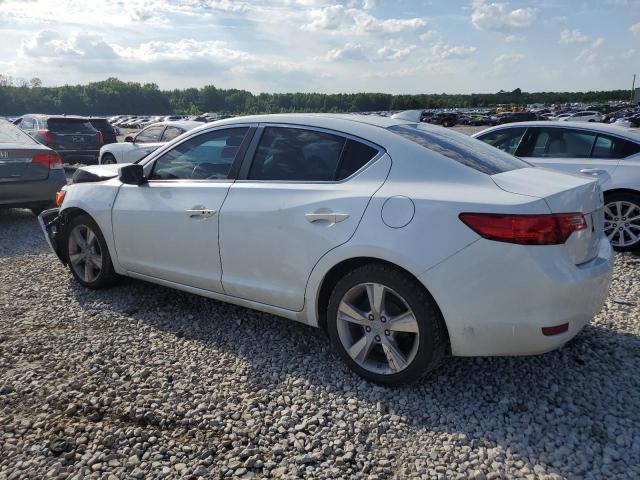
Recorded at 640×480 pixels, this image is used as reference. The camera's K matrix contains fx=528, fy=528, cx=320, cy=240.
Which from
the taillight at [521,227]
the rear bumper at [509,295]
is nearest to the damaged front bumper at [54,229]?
the rear bumper at [509,295]

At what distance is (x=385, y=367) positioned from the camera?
317 cm

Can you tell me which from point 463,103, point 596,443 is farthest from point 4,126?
point 463,103

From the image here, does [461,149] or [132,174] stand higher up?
[461,149]

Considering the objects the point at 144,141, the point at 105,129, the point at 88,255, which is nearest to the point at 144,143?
the point at 144,141

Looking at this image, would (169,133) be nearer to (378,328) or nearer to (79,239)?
(79,239)

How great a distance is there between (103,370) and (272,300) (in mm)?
1178

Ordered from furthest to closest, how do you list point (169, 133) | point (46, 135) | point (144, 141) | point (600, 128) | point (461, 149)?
point (46, 135) < point (144, 141) < point (169, 133) < point (600, 128) < point (461, 149)

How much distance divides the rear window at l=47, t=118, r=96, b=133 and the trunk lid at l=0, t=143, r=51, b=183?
260 inches

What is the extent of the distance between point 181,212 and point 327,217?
129 cm

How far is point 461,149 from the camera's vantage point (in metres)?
3.38

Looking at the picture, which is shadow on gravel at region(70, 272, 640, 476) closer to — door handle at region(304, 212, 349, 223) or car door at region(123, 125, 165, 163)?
door handle at region(304, 212, 349, 223)

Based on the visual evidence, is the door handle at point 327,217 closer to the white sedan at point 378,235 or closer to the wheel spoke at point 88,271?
the white sedan at point 378,235

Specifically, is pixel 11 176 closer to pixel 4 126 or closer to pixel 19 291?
pixel 4 126

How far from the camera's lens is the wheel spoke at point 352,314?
10.4 feet
